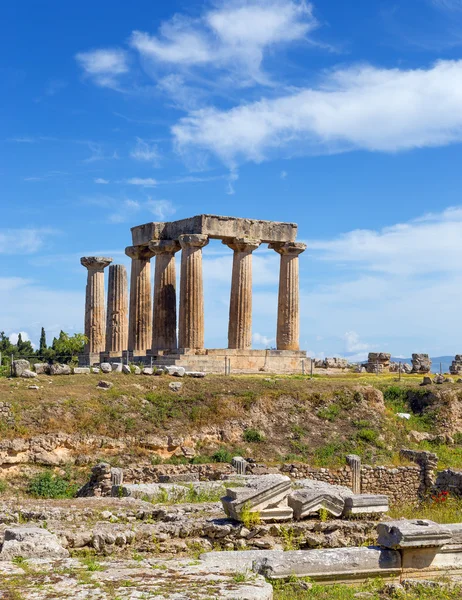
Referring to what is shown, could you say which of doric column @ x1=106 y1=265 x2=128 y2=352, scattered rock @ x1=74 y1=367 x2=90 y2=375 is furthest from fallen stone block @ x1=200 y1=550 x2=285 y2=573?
doric column @ x1=106 y1=265 x2=128 y2=352

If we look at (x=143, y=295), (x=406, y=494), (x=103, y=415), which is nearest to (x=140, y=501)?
(x=103, y=415)

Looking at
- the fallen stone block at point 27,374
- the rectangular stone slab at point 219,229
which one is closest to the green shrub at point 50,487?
the fallen stone block at point 27,374

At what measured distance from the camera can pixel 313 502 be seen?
14.1 metres

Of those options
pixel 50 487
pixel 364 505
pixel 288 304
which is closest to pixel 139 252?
pixel 288 304

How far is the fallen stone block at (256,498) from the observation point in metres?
13.5

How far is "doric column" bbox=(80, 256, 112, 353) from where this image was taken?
144ft

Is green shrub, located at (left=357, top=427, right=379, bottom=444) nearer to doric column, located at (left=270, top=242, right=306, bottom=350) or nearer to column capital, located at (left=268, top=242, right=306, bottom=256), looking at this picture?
doric column, located at (left=270, top=242, right=306, bottom=350)

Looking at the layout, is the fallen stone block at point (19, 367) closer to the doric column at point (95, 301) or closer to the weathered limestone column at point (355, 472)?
the weathered limestone column at point (355, 472)

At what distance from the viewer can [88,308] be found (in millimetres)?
44344

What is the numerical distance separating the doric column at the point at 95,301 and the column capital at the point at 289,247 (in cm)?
943

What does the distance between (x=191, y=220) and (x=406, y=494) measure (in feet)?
58.7

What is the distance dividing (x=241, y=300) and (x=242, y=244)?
114 inches

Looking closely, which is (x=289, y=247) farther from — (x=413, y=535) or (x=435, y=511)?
(x=413, y=535)

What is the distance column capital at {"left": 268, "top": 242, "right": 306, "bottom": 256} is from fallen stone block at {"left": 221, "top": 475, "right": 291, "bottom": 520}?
26.7m
